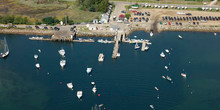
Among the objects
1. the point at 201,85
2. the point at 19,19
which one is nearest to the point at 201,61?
the point at 201,85

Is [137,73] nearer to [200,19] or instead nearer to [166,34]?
[166,34]

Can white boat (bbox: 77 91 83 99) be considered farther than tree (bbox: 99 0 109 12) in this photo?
No

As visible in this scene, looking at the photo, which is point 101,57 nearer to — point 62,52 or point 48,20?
point 62,52

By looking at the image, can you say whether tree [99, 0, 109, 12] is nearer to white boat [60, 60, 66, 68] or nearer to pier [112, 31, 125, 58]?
pier [112, 31, 125, 58]

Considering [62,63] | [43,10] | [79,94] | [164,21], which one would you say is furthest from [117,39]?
[43,10]

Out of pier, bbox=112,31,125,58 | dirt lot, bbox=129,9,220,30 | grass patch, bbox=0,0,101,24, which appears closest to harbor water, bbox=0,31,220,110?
pier, bbox=112,31,125,58

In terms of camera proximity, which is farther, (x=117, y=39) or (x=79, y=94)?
(x=117, y=39)

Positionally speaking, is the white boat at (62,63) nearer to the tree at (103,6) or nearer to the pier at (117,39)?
the pier at (117,39)

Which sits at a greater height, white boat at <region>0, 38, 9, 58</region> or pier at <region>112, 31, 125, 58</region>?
pier at <region>112, 31, 125, 58</region>
